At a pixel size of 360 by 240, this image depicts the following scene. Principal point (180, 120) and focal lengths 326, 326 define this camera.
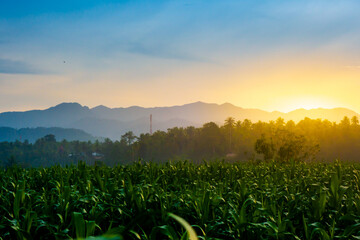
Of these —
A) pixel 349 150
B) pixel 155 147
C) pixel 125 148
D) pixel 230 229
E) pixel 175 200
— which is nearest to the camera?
pixel 230 229

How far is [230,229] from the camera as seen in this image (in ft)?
11.5

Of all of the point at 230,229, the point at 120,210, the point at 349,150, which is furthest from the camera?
the point at 349,150

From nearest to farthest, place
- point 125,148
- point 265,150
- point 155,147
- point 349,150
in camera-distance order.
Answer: point 265,150 < point 349,150 < point 155,147 < point 125,148

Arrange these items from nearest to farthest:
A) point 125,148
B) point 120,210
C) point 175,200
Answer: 1. point 120,210
2. point 175,200
3. point 125,148

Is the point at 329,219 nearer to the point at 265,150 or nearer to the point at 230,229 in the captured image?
the point at 230,229

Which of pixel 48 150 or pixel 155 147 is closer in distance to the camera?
pixel 155 147

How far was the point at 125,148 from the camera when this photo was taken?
14488cm

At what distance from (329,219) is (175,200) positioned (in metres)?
2.00

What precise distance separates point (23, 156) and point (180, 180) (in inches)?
7153

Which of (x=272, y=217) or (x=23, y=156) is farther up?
(x=272, y=217)

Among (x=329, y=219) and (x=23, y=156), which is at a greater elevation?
(x=329, y=219)

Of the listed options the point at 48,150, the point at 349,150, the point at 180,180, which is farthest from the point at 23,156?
the point at 180,180

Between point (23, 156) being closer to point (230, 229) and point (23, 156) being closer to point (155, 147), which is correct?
point (155, 147)

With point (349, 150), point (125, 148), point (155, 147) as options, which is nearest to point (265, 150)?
point (349, 150)
